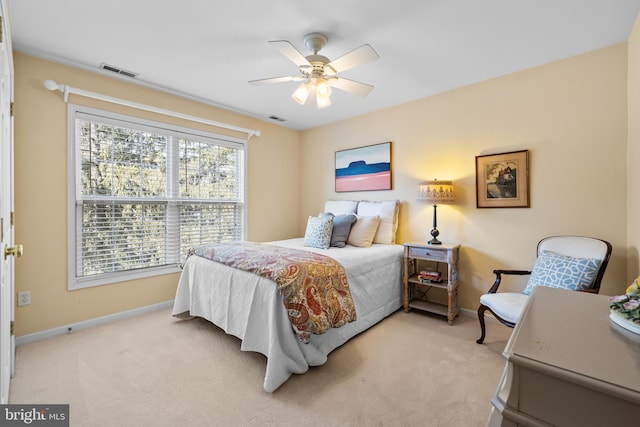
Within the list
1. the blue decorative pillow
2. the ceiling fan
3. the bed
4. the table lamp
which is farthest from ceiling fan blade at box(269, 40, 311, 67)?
the blue decorative pillow

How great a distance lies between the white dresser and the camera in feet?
1.90

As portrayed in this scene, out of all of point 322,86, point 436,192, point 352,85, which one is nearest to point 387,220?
point 436,192

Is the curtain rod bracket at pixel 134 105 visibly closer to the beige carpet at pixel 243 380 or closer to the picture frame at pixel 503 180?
the beige carpet at pixel 243 380


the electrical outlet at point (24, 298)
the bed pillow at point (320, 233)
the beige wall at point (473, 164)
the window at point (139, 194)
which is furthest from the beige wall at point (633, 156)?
the electrical outlet at point (24, 298)

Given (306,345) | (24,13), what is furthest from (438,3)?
(24,13)

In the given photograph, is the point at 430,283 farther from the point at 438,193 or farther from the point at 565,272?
the point at 565,272

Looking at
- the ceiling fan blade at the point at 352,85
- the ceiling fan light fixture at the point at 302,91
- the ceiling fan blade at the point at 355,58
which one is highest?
the ceiling fan blade at the point at 355,58

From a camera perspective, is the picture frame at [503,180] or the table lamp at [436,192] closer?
the picture frame at [503,180]

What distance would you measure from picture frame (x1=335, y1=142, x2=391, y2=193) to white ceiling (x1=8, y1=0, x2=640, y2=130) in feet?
3.36

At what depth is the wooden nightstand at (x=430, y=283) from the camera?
2828mm

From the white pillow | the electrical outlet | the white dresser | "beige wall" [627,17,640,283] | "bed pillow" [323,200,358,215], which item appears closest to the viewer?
the white dresser

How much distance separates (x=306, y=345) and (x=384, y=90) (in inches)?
106

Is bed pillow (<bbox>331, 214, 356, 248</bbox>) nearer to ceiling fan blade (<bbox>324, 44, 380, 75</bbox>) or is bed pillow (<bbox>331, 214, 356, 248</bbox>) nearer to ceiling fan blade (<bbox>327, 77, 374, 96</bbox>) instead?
ceiling fan blade (<bbox>327, 77, 374, 96</bbox>)

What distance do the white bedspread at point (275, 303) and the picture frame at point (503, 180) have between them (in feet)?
3.51
